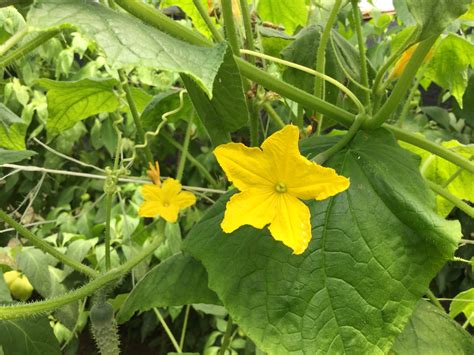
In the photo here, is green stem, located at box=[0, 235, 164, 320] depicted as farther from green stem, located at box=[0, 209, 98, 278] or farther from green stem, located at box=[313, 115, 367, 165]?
green stem, located at box=[313, 115, 367, 165]

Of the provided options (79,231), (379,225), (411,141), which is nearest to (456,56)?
(411,141)

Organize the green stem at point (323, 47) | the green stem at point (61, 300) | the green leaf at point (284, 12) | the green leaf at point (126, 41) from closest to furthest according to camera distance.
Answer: the green leaf at point (126, 41) < the green stem at point (61, 300) < the green stem at point (323, 47) < the green leaf at point (284, 12)

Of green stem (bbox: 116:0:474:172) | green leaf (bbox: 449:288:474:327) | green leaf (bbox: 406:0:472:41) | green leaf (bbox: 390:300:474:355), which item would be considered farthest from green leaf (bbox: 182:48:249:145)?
green leaf (bbox: 449:288:474:327)

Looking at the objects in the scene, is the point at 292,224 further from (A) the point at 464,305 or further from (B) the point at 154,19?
(A) the point at 464,305

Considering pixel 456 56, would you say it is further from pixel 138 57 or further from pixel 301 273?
pixel 138 57

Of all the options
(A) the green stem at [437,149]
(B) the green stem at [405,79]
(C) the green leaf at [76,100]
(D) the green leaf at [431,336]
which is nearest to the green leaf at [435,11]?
(B) the green stem at [405,79]

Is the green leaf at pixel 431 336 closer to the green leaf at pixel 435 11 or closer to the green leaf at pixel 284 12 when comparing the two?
the green leaf at pixel 435 11
